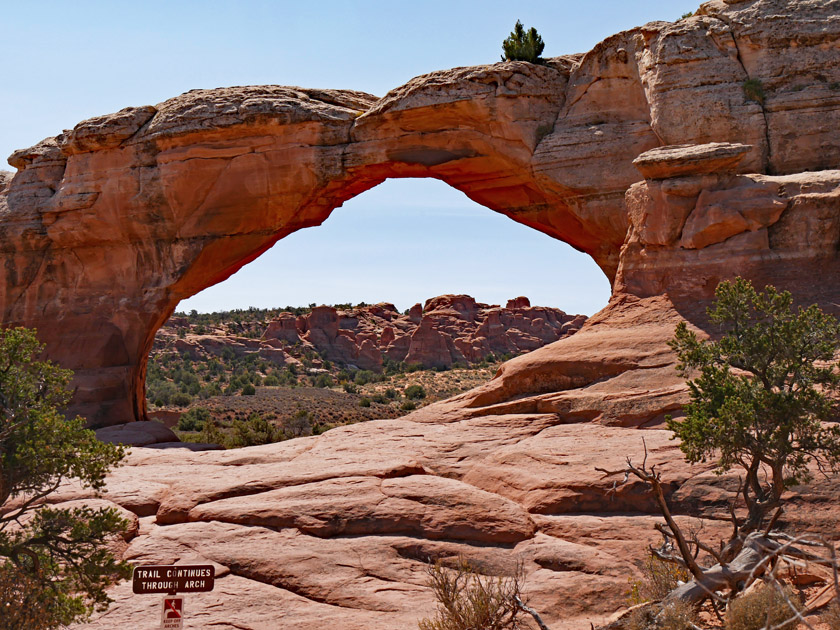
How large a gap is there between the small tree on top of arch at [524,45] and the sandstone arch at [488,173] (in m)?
0.54

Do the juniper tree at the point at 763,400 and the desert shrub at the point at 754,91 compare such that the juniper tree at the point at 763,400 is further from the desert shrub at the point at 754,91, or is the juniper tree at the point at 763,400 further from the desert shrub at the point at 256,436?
the desert shrub at the point at 256,436

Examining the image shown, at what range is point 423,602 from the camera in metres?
8.96

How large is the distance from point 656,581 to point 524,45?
47.3ft

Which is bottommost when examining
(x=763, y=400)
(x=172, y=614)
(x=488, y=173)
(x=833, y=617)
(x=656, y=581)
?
(x=656, y=581)

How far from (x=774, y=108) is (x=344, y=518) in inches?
464

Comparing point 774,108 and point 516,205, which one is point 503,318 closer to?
point 516,205

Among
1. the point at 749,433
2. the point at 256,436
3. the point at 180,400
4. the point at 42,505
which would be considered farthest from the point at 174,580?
the point at 180,400

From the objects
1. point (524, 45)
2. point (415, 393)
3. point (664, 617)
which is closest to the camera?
point (664, 617)

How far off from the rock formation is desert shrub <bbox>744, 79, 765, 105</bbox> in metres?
0.04

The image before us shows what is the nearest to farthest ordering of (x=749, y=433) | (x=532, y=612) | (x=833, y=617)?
(x=833, y=617)
(x=532, y=612)
(x=749, y=433)

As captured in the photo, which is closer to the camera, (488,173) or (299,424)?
(488,173)

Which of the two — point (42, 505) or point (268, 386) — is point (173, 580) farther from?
point (268, 386)

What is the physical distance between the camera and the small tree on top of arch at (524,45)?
19.8 metres

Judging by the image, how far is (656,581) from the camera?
8781mm
